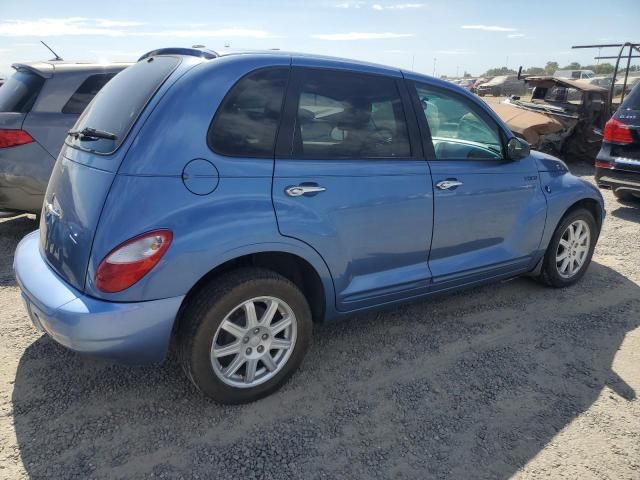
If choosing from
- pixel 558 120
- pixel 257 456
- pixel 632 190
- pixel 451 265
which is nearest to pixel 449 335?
pixel 451 265

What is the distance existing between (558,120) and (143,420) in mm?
9565

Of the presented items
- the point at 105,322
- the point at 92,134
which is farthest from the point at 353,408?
the point at 92,134

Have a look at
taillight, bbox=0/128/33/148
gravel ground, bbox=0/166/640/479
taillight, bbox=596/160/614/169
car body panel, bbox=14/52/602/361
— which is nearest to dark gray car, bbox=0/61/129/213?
taillight, bbox=0/128/33/148

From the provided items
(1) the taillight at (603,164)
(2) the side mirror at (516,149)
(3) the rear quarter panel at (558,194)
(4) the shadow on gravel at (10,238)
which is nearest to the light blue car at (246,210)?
(2) the side mirror at (516,149)

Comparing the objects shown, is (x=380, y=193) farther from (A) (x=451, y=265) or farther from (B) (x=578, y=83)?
(B) (x=578, y=83)

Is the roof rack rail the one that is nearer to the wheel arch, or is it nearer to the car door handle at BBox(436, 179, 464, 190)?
the wheel arch

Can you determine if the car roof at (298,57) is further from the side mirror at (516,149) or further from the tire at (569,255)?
the tire at (569,255)

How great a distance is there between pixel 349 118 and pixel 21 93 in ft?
11.7

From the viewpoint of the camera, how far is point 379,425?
251 cm

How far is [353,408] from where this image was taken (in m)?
2.63

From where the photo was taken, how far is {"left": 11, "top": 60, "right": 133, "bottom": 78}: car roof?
465 cm

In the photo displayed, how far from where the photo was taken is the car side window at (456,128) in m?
3.17

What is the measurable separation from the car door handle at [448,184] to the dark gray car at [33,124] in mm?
3571

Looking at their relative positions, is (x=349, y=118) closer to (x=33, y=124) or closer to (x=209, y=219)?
A: (x=209, y=219)
